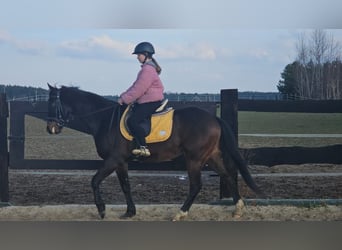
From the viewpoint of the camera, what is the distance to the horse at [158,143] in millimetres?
5387

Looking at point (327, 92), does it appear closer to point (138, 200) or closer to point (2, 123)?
point (138, 200)

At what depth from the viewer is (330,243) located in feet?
16.1

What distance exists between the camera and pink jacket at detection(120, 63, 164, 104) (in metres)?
5.04

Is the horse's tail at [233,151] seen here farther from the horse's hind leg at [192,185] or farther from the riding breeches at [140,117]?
the riding breeches at [140,117]

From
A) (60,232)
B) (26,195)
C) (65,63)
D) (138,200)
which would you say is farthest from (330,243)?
(26,195)

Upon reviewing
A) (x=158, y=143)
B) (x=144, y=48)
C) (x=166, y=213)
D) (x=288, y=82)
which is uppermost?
(x=144, y=48)

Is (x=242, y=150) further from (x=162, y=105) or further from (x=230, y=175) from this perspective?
(x=162, y=105)

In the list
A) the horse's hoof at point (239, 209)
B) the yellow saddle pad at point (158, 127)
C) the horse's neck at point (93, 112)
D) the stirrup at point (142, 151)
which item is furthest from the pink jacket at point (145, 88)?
the horse's hoof at point (239, 209)

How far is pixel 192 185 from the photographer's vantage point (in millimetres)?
5492

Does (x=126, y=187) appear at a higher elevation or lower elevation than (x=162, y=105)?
lower

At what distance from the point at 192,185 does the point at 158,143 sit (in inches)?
22.1

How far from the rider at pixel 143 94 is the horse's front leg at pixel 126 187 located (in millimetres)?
254

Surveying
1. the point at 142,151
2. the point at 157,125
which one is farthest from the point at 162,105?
the point at 142,151

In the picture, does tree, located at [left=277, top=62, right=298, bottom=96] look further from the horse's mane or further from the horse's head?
the horse's head
